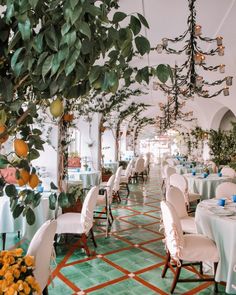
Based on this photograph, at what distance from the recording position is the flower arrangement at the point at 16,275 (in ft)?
4.10

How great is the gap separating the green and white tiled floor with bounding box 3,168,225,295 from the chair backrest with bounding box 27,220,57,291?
200mm

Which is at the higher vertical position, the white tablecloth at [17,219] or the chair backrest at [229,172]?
the chair backrest at [229,172]

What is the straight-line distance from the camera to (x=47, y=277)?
213 cm

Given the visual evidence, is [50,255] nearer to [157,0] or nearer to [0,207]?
[0,207]

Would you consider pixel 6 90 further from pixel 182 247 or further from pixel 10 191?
pixel 182 247

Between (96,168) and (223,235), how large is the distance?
6.47 meters

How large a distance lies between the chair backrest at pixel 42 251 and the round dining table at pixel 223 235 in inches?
65.6

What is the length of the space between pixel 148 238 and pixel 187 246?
5.74ft

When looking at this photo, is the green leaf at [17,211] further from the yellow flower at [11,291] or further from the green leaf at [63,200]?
the yellow flower at [11,291]

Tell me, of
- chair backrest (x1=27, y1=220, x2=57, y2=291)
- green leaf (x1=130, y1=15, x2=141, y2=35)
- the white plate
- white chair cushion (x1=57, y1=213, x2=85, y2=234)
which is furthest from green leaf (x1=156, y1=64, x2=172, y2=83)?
white chair cushion (x1=57, y1=213, x2=85, y2=234)

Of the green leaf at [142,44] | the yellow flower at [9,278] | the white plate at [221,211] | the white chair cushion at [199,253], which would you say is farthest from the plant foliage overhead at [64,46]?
the white plate at [221,211]

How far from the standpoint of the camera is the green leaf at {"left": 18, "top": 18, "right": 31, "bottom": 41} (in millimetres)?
732

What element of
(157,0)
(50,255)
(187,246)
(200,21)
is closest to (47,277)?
(50,255)

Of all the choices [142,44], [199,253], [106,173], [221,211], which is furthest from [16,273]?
[106,173]
